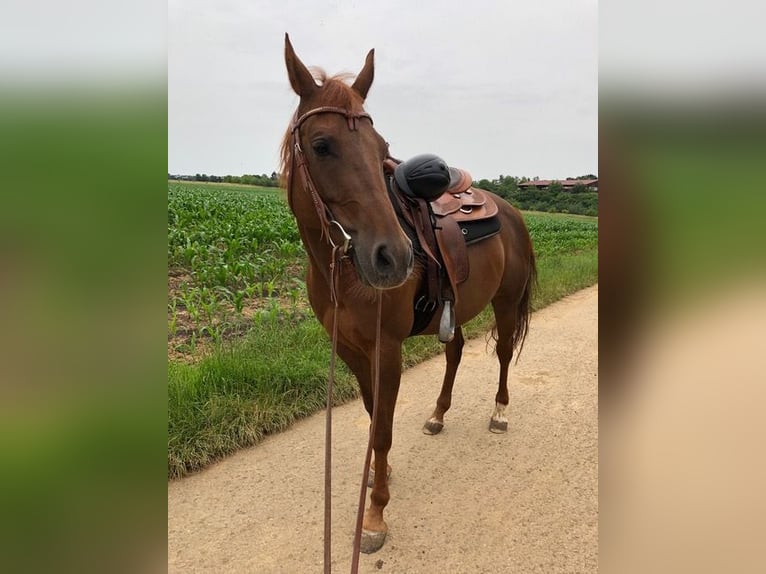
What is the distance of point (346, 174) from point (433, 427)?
2665 millimetres

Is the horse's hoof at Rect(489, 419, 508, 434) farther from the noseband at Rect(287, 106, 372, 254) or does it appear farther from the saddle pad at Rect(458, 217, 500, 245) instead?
the noseband at Rect(287, 106, 372, 254)

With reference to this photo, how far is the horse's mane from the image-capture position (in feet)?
6.47

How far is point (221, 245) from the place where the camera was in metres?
9.93

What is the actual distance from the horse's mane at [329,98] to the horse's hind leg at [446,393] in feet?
7.05

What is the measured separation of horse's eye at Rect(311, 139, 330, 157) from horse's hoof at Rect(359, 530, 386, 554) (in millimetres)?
2104

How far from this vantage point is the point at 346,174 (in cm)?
187

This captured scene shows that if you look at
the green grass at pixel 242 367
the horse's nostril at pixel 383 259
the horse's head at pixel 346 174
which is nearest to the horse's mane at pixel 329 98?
the horse's head at pixel 346 174

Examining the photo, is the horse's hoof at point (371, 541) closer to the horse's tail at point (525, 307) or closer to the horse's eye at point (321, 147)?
the horse's eye at point (321, 147)

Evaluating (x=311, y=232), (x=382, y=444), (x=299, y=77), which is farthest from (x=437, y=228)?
(x=382, y=444)

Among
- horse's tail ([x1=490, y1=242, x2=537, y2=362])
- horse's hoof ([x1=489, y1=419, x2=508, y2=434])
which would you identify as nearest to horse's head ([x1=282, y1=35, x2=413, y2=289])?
horse's hoof ([x1=489, y1=419, x2=508, y2=434])

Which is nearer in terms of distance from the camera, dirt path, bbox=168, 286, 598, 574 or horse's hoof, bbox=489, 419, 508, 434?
dirt path, bbox=168, 286, 598, 574
